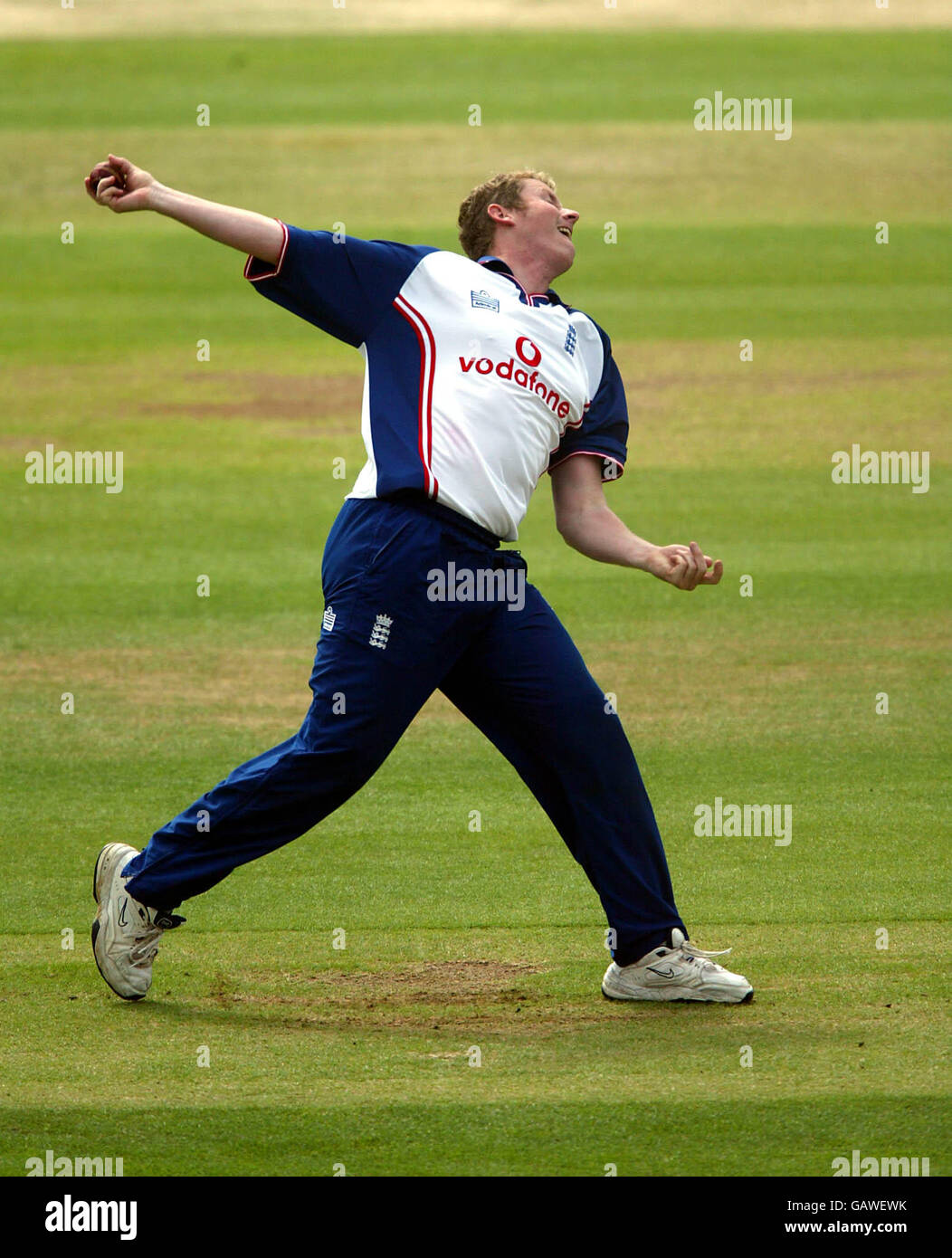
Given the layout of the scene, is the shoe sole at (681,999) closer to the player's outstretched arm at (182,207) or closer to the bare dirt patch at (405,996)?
the bare dirt patch at (405,996)

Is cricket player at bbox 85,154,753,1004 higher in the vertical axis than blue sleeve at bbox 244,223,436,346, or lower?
lower

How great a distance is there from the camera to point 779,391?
17188mm

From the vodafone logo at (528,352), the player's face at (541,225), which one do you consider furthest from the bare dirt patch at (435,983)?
the player's face at (541,225)

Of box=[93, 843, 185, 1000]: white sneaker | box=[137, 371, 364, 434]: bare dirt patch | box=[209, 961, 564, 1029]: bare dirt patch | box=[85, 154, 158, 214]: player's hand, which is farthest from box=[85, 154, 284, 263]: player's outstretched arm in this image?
box=[137, 371, 364, 434]: bare dirt patch

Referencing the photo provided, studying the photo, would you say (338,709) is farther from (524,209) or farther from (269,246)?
(524,209)

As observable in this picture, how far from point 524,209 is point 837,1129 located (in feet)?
9.19

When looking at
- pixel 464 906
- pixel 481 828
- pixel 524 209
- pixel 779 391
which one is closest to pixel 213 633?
pixel 481 828

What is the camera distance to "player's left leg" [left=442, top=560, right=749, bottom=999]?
523 cm

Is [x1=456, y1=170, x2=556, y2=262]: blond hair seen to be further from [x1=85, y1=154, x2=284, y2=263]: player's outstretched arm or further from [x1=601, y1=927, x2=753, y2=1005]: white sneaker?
[x1=601, y1=927, x2=753, y2=1005]: white sneaker

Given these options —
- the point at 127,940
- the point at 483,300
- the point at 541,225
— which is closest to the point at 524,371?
the point at 483,300

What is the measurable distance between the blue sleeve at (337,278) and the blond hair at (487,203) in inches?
15.5

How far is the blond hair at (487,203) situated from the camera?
5.51 meters

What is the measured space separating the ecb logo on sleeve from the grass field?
2.00 metres

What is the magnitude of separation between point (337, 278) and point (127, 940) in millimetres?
1985
